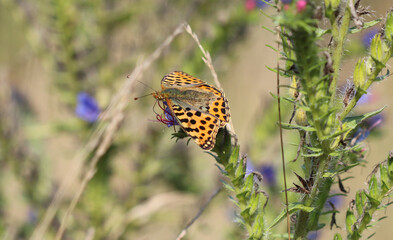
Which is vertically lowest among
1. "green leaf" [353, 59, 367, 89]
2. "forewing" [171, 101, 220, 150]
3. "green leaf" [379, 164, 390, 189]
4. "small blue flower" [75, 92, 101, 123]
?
"green leaf" [379, 164, 390, 189]

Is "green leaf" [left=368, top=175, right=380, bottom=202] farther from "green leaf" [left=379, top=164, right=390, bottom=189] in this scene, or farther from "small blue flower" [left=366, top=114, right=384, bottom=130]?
"small blue flower" [left=366, top=114, right=384, bottom=130]

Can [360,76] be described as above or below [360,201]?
above

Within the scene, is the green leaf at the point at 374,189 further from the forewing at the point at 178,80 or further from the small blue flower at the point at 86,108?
the small blue flower at the point at 86,108

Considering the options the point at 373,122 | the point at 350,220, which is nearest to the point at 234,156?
the point at 350,220

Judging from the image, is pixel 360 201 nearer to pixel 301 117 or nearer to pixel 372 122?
pixel 301 117

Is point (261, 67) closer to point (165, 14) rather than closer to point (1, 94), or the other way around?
point (165, 14)

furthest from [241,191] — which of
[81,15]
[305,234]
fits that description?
[81,15]

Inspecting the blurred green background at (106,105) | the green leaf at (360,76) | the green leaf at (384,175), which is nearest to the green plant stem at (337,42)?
the green leaf at (360,76)

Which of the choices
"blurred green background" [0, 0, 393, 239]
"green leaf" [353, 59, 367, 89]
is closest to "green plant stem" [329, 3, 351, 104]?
"green leaf" [353, 59, 367, 89]
